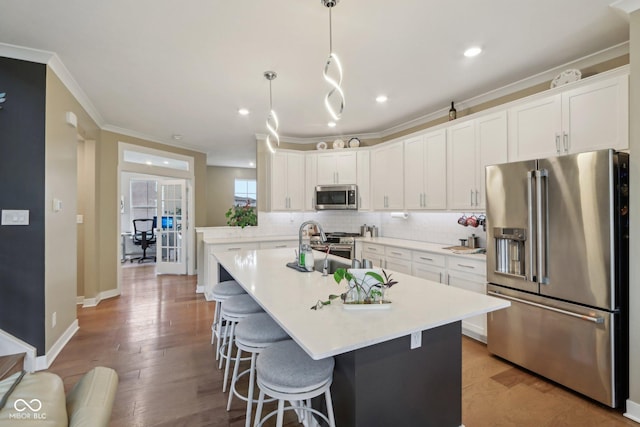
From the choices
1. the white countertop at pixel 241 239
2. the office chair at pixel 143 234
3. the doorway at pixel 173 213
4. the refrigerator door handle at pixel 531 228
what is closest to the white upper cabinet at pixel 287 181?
the white countertop at pixel 241 239

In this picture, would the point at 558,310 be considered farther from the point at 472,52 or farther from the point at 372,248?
the point at 372,248

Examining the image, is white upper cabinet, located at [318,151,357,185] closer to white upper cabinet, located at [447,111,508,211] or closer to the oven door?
the oven door

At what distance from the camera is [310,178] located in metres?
5.23

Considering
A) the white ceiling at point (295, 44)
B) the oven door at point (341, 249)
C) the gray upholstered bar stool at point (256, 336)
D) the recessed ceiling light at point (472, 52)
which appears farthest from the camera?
the oven door at point (341, 249)

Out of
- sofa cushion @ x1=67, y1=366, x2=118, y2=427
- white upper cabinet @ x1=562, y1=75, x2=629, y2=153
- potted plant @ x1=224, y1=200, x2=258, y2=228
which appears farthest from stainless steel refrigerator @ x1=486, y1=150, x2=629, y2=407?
potted plant @ x1=224, y1=200, x2=258, y2=228

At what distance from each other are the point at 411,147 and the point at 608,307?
2.75 metres

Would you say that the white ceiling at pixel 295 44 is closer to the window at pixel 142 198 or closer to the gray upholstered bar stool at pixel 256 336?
the gray upholstered bar stool at pixel 256 336

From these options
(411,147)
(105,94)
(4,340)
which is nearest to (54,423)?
(4,340)

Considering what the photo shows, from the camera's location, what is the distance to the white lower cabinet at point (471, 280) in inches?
118

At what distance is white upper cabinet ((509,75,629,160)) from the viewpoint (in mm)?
2291

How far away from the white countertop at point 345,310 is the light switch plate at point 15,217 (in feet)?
6.12

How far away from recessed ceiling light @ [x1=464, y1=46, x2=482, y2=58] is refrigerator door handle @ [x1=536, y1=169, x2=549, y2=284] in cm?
111

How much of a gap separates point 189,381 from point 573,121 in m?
3.77

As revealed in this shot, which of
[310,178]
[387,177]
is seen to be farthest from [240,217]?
[387,177]
